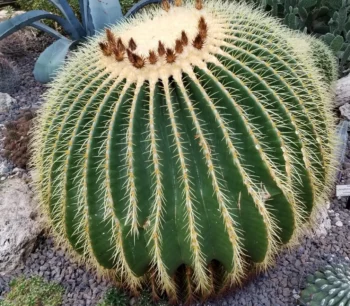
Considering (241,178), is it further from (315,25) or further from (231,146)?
(315,25)

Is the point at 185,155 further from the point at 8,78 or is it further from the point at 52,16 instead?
the point at 8,78

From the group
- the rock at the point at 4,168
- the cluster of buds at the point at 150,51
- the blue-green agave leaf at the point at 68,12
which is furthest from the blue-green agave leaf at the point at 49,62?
the cluster of buds at the point at 150,51

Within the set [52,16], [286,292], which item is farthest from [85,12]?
[286,292]

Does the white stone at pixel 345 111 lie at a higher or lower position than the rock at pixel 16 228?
lower

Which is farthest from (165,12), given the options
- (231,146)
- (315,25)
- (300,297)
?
(315,25)

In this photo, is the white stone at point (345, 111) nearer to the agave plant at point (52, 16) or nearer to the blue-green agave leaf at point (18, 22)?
the agave plant at point (52, 16)

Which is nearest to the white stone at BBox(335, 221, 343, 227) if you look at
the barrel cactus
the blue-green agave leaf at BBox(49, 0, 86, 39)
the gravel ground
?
the gravel ground
